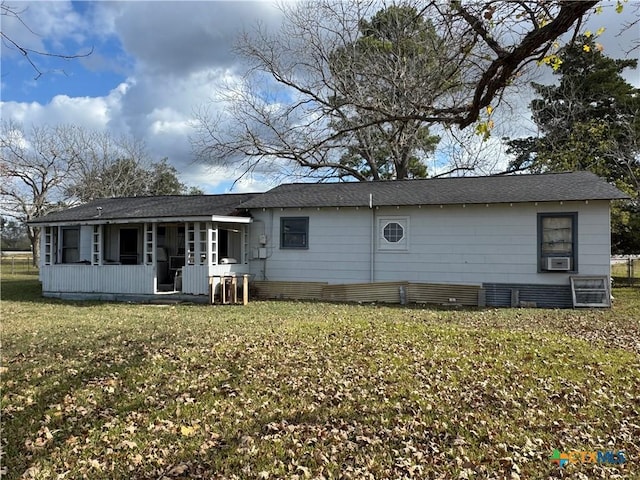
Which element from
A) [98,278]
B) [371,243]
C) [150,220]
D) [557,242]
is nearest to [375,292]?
[371,243]

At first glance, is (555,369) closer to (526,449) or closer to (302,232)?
(526,449)

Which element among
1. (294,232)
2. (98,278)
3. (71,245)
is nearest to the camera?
(98,278)

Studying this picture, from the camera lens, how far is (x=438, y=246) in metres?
13.7

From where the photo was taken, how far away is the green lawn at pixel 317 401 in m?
3.76

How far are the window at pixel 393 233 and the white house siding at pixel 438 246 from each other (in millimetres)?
151

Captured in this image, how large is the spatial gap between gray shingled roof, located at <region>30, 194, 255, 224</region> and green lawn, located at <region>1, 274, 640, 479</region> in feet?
20.6

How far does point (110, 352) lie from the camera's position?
699 cm

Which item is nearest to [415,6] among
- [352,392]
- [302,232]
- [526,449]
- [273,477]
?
[352,392]

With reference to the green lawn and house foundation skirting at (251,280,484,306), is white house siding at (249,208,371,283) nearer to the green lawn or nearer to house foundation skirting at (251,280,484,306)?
Result: house foundation skirting at (251,280,484,306)

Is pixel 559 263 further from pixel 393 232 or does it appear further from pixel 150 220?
pixel 150 220

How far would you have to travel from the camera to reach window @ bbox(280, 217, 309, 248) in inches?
588

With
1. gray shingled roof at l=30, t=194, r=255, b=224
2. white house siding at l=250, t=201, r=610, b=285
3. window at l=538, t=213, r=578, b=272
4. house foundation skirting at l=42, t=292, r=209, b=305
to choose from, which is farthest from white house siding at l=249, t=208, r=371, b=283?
window at l=538, t=213, r=578, b=272

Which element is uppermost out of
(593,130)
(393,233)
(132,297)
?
(593,130)

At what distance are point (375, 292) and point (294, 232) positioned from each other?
3.25 m
